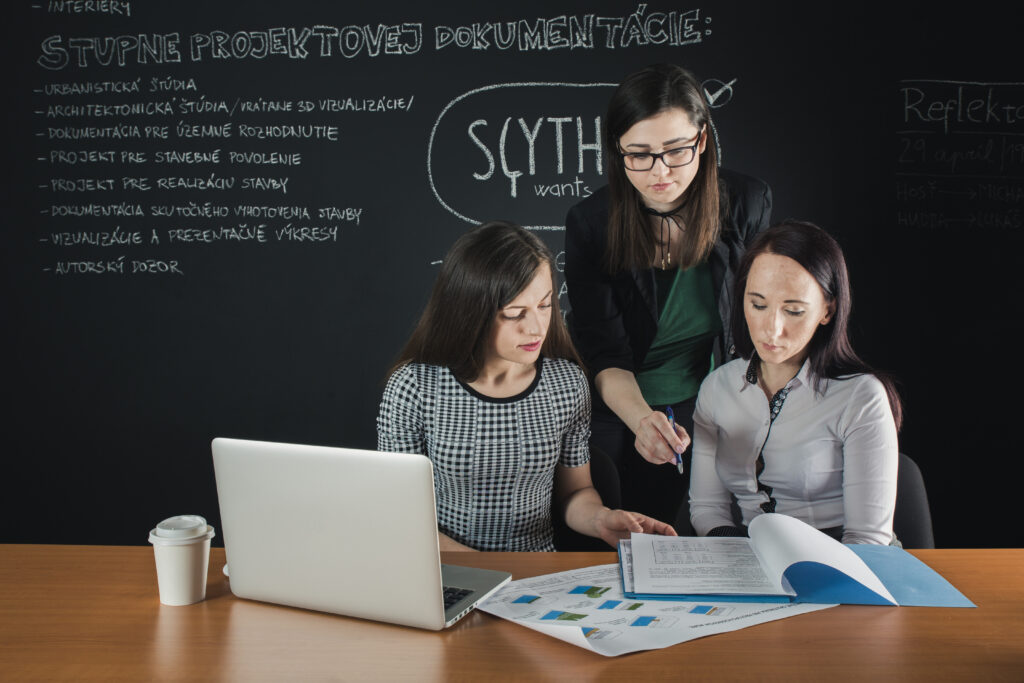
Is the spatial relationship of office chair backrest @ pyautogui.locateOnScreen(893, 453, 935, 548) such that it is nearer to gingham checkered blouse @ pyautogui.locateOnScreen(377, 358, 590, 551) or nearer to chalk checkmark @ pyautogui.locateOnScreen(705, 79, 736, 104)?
gingham checkered blouse @ pyautogui.locateOnScreen(377, 358, 590, 551)

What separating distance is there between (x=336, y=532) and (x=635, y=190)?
111 centimetres

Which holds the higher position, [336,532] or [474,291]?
[474,291]

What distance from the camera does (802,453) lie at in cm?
171

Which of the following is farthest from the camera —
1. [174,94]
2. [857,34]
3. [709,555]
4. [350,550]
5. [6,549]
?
[174,94]

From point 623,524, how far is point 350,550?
1.89ft

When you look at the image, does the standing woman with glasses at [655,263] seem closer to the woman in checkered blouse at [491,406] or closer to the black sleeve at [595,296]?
the black sleeve at [595,296]

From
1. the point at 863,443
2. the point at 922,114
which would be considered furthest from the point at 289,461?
the point at 922,114

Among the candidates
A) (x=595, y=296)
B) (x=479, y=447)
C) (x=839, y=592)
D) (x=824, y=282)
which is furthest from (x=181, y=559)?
(x=824, y=282)

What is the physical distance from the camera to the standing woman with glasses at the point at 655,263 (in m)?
1.83

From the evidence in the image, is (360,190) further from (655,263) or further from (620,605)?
(620,605)

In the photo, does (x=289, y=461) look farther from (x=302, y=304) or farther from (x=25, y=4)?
(x=25, y=4)

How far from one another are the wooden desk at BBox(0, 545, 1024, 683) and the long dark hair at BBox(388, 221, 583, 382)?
26.0 inches

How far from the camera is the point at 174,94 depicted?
2.94m

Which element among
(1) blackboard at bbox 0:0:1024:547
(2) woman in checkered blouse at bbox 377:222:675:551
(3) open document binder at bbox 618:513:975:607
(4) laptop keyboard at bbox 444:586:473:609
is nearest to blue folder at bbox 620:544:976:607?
(3) open document binder at bbox 618:513:975:607
